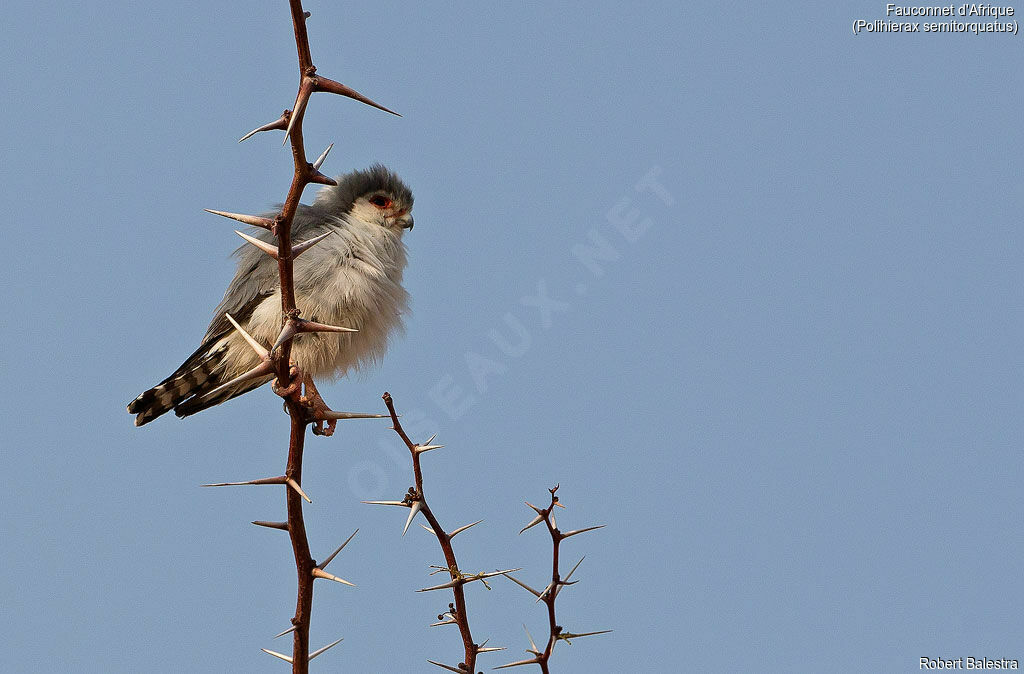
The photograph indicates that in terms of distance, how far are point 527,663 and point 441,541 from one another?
48 centimetres

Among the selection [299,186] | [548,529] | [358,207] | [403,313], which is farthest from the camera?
[358,207]

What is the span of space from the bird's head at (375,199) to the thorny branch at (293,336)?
3126 millimetres

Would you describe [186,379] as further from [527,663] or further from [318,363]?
[527,663]

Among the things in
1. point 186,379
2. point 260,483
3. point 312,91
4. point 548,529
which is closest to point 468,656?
point 548,529

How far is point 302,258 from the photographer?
17.4 ft

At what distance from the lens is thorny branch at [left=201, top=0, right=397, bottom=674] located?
7.88ft

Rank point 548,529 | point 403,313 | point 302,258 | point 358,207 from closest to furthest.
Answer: point 548,529 < point 302,258 < point 403,313 < point 358,207

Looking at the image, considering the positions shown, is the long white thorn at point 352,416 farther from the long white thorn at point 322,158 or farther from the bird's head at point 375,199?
the bird's head at point 375,199

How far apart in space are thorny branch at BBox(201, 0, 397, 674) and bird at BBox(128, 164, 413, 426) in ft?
7.55

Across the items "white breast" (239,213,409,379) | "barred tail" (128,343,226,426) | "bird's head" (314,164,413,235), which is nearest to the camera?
"white breast" (239,213,409,379)

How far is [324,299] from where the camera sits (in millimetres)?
5168

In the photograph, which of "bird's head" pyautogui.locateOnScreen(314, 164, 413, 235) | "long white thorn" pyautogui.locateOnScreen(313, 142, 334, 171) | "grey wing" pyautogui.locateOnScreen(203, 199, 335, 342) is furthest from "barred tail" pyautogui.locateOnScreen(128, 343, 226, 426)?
"long white thorn" pyautogui.locateOnScreen(313, 142, 334, 171)

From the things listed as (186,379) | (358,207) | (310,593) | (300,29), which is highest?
(358,207)

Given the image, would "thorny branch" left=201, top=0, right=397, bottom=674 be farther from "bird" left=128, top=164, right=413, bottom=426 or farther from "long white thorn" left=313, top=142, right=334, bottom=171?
"bird" left=128, top=164, right=413, bottom=426
